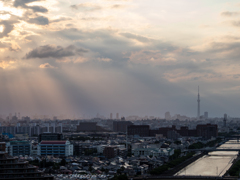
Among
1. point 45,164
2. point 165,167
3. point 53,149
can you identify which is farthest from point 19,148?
point 165,167

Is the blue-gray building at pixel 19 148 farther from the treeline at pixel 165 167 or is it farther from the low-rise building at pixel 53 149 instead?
the treeline at pixel 165 167

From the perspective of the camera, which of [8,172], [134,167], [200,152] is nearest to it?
[8,172]

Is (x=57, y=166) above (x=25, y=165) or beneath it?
beneath

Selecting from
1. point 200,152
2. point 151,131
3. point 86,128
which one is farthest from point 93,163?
point 86,128

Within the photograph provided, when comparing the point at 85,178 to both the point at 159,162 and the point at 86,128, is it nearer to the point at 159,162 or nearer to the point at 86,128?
the point at 159,162

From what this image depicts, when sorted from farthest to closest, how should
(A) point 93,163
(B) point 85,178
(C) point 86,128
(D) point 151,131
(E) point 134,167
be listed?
(C) point 86,128
(D) point 151,131
(A) point 93,163
(E) point 134,167
(B) point 85,178

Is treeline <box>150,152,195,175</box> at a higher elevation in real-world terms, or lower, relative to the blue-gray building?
lower

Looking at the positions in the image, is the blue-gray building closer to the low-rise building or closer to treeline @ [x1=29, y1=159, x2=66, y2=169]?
the low-rise building

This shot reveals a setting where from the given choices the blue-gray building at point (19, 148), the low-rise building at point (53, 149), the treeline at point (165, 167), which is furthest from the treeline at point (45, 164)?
the treeline at point (165, 167)

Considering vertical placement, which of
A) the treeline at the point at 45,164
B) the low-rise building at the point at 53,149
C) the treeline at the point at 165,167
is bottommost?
the treeline at the point at 165,167

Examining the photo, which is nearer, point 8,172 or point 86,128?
point 8,172

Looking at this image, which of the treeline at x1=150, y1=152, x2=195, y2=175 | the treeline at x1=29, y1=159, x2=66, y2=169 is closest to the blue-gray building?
the treeline at x1=29, y1=159, x2=66, y2=169
